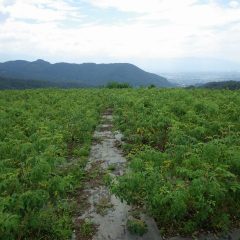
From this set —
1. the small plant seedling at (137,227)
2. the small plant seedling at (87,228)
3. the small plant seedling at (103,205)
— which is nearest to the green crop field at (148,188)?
the small plant seedling at (87,228)

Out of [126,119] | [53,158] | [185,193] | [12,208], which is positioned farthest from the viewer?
[126,119]

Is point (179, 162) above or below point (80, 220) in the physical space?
above

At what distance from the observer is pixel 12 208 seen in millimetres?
6883

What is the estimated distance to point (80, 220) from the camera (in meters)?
8.41

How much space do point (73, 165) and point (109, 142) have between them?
3.58 meters

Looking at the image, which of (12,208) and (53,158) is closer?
Answer: (12,208)

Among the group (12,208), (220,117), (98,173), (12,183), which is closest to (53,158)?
(12,183)

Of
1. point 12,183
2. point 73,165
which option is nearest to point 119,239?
point 12,183

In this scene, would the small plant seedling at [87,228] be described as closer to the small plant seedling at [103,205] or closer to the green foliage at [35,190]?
the green foliage at [35,190]

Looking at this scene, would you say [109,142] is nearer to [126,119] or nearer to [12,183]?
[126,119]

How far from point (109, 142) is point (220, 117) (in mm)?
5033

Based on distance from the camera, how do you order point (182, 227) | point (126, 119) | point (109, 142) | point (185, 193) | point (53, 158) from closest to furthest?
point (185, 193) < point (182, 227) < point (53, 158) < point (109, 142) < point (126, 119)

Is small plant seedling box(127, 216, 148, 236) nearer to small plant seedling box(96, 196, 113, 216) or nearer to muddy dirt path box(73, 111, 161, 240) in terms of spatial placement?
muddy dirt path box(73, 111, 161, 240)

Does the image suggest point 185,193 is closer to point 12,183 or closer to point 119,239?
point 119,239
